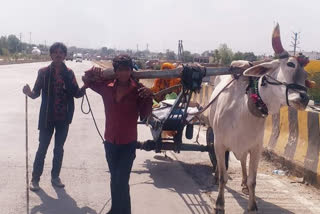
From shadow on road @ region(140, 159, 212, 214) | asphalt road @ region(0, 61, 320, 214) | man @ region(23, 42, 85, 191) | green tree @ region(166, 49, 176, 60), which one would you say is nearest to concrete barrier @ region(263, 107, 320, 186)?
asphalt road @ region(0, 61, 320, 214)

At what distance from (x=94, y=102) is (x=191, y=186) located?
41.0 feet

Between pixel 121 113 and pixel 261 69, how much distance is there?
5.73 feet

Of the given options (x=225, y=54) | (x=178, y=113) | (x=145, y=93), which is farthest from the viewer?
(x=225, y=54)

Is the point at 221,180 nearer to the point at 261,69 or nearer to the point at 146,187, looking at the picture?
the point at 146,187

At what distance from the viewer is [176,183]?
7.45m

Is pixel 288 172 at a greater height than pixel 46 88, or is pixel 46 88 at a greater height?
pixel 46 88

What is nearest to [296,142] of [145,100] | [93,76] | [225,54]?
[145,100]

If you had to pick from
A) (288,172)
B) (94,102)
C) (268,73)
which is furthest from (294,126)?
(94,102)

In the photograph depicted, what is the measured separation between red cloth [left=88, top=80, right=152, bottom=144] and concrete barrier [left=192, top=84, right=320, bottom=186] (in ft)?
11.2

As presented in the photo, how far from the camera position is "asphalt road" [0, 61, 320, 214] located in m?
6.15

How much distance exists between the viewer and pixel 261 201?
6555 millimetres

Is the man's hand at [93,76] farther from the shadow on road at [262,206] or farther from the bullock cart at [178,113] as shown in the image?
the shadow on road at [262,206]

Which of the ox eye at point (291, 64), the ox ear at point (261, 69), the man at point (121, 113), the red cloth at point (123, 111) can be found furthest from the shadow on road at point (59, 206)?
the ox eye at point (291, 64)

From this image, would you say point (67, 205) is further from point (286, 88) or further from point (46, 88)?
point (286, 88)
